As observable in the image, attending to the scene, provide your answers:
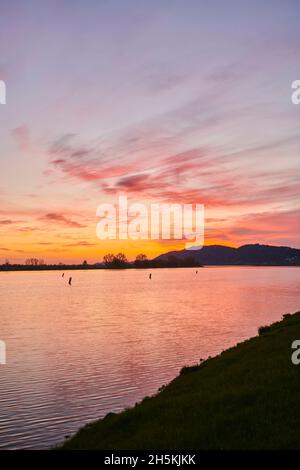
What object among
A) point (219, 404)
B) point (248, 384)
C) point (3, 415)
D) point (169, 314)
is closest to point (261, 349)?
point (248, 384)

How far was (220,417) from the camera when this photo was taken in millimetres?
14375

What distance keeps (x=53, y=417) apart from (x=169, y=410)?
24.4 feet

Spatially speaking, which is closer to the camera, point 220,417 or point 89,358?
point 220,417

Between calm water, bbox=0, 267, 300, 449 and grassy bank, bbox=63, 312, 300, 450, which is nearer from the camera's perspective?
grassy bank, bbox=63, 312, 300, 450

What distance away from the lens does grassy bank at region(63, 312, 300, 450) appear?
12.7m

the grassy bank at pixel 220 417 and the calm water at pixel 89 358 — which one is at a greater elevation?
the grassy bank at pixel 220 417

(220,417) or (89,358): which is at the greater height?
(220,417)

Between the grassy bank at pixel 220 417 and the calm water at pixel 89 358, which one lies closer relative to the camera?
the grassy bank at pixel 220 417

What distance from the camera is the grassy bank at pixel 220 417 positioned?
12.7 m

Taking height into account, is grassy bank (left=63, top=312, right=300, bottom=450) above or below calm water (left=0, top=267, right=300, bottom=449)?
above
